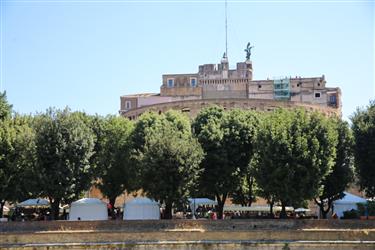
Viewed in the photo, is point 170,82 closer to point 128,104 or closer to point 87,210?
point 128,104

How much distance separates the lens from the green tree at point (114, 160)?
49631 millimetres

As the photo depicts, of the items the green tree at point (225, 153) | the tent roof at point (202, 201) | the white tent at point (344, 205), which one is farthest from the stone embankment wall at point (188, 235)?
the tent roof at point (202, 201)

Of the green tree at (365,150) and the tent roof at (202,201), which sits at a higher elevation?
the green tree at (365,150)

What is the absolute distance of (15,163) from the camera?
155 ft

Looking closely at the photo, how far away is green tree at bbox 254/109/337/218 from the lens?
43.2m

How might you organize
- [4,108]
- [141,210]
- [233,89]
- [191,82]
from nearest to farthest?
1. [141,210]
2. [4,108]
3. [233,89]
4. [191,82]

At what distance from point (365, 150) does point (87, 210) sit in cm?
2251

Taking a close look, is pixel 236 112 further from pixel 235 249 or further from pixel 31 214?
pixel 31 214

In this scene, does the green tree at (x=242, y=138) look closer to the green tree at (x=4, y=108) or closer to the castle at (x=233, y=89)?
the green tree at (x=4, y=108)

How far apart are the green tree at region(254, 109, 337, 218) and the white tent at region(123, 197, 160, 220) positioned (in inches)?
332

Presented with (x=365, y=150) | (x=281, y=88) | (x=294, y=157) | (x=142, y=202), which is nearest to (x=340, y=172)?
(x=365, y=150)

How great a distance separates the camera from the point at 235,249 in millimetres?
40281

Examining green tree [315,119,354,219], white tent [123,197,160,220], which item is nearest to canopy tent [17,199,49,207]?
white tent [123,197,160,220]

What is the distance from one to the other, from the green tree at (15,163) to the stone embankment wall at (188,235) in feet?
17.8
